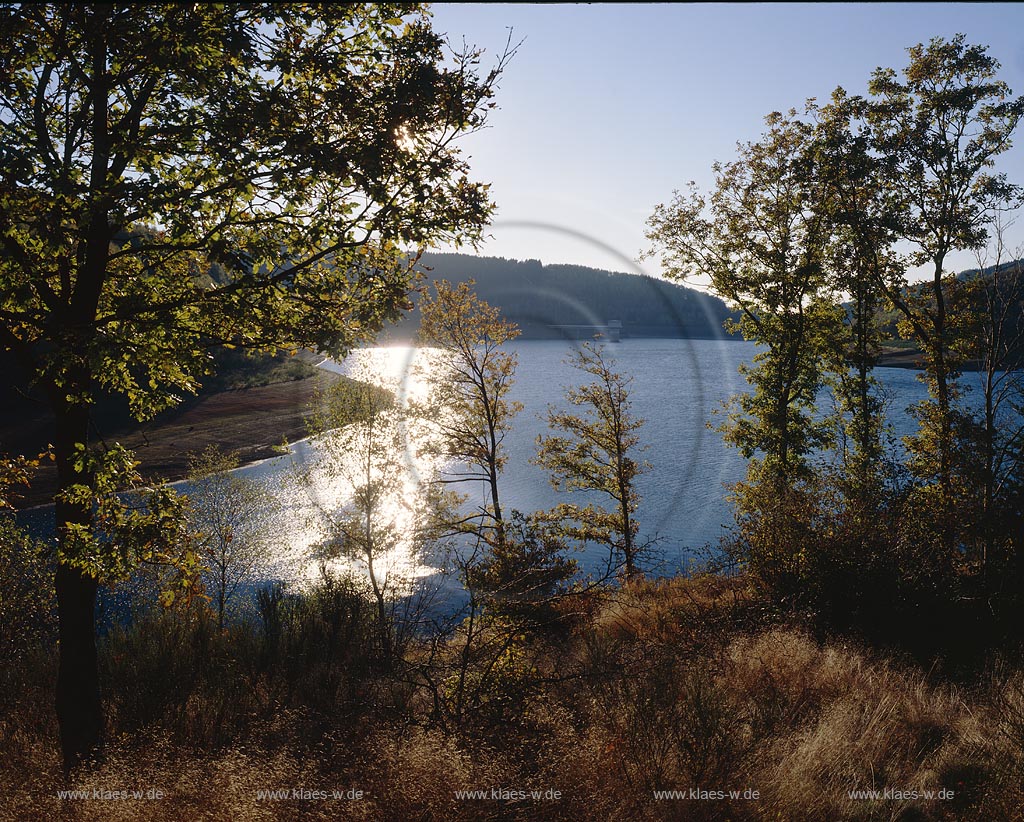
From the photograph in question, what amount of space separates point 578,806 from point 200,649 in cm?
1111

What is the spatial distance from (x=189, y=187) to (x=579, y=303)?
160394 mm

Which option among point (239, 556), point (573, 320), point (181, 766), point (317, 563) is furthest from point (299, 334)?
point (573, 320)

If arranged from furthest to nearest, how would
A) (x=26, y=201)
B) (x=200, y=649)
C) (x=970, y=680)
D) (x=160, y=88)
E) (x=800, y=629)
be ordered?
(x=200, y=649)
(x=800, y=629)
(x=970, y=680)
(x=160, y=88)
(x=26, y=201)

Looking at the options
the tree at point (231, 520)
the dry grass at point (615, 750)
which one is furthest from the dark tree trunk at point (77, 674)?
the tree at point (231, 520)

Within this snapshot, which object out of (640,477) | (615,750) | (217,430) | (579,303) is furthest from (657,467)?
(579,303)

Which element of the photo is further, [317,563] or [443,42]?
[317,563]

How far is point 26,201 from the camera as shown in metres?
5.18

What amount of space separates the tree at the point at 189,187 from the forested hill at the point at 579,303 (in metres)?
138

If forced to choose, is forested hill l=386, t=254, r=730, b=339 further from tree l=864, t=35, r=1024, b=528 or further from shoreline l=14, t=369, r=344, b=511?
tree l=864, t=35, r=1024, b=528

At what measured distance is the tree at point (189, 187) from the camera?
5512 millimetres

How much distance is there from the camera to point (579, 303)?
162500 mm

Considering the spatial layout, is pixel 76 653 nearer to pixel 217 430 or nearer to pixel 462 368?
pixel 462 368

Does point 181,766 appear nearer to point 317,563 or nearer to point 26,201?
point 26,201

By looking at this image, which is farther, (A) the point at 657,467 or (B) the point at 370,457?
(A) the point at 657,467
